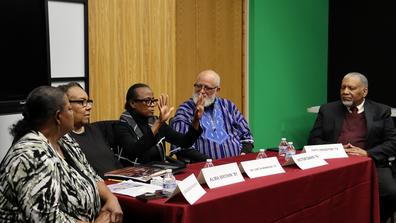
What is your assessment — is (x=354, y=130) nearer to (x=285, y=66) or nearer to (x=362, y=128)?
(x=362, y=128)

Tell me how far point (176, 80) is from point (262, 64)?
1241 mm

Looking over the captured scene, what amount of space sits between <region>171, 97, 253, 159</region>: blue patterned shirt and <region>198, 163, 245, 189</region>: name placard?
3.57 feet

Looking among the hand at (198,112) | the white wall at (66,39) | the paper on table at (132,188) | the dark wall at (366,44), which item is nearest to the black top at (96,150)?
the paper on table at (132,188)

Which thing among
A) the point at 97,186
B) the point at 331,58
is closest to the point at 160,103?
the point at 97,186

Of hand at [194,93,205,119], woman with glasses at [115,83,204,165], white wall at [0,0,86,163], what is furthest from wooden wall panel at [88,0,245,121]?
hand at [194,93,205,119]

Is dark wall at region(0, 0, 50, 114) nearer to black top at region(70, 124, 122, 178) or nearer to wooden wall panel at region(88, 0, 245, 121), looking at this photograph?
black top at region(70, 124, 122, 178)

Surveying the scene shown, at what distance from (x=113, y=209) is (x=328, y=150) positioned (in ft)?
5.52

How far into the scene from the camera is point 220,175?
8.63ft

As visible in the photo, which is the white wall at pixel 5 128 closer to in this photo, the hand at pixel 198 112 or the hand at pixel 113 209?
the hand at pixel 198 112

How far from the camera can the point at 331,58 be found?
6.91 metres

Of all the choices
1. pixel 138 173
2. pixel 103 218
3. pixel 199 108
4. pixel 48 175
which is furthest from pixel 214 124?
pixel 48 175

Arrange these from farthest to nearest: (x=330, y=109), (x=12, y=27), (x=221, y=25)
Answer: (x=221, y=25) < (x=330, y=109) < (x=12, y=27)

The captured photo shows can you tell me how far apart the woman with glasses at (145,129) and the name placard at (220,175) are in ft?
2.24

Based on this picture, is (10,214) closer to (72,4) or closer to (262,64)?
(72,4)
